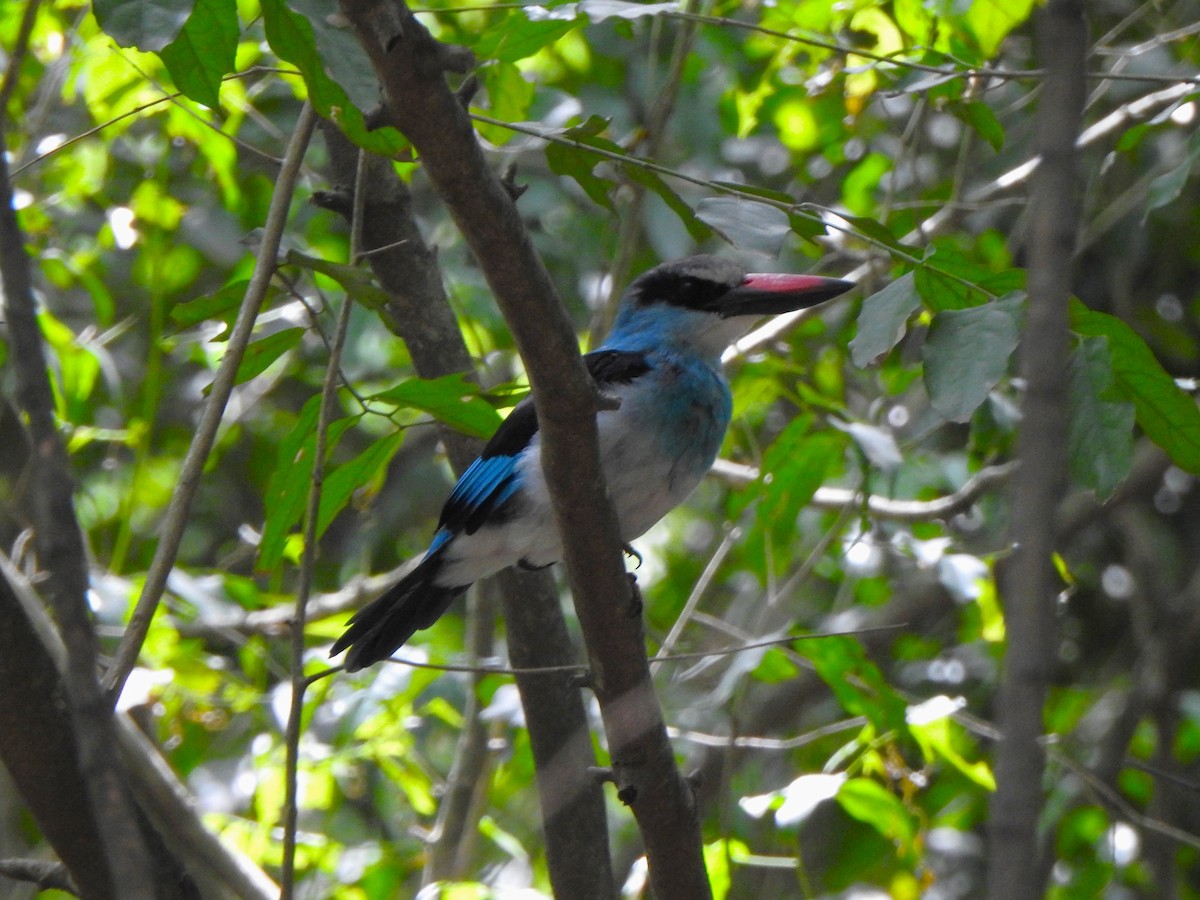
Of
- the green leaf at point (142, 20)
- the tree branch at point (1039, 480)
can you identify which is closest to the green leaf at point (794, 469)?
the green leaf at point (142, 20)

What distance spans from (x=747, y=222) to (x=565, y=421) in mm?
341

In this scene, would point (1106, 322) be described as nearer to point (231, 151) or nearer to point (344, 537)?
point (231, 151)

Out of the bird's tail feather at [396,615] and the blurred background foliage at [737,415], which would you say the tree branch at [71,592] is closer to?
the blurred background foliage at [737,415]

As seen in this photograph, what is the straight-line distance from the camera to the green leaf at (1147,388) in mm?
1777

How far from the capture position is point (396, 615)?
2811mm

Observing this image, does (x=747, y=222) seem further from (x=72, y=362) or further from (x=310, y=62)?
(x=72, y=362)

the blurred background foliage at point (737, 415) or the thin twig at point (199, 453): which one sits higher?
the thin twig at point (199, 453)

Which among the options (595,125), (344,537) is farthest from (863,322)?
(344,537)

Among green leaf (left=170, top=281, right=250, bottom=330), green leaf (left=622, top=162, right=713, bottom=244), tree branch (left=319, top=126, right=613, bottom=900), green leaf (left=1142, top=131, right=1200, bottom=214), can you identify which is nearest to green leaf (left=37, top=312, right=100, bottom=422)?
tree branch (left=319, top=126, right=613, bottom=900)

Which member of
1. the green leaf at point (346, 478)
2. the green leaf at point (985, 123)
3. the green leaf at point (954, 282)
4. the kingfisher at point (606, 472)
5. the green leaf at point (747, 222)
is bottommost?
the kingfisher at point (606, 472)

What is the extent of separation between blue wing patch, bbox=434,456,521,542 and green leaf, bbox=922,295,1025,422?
1198 millimetres

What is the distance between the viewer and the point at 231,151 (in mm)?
3531

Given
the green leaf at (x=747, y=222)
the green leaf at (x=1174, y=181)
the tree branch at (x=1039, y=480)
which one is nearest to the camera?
the tree branch at (x=1039, y=480)

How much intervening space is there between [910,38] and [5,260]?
8.71 ft
